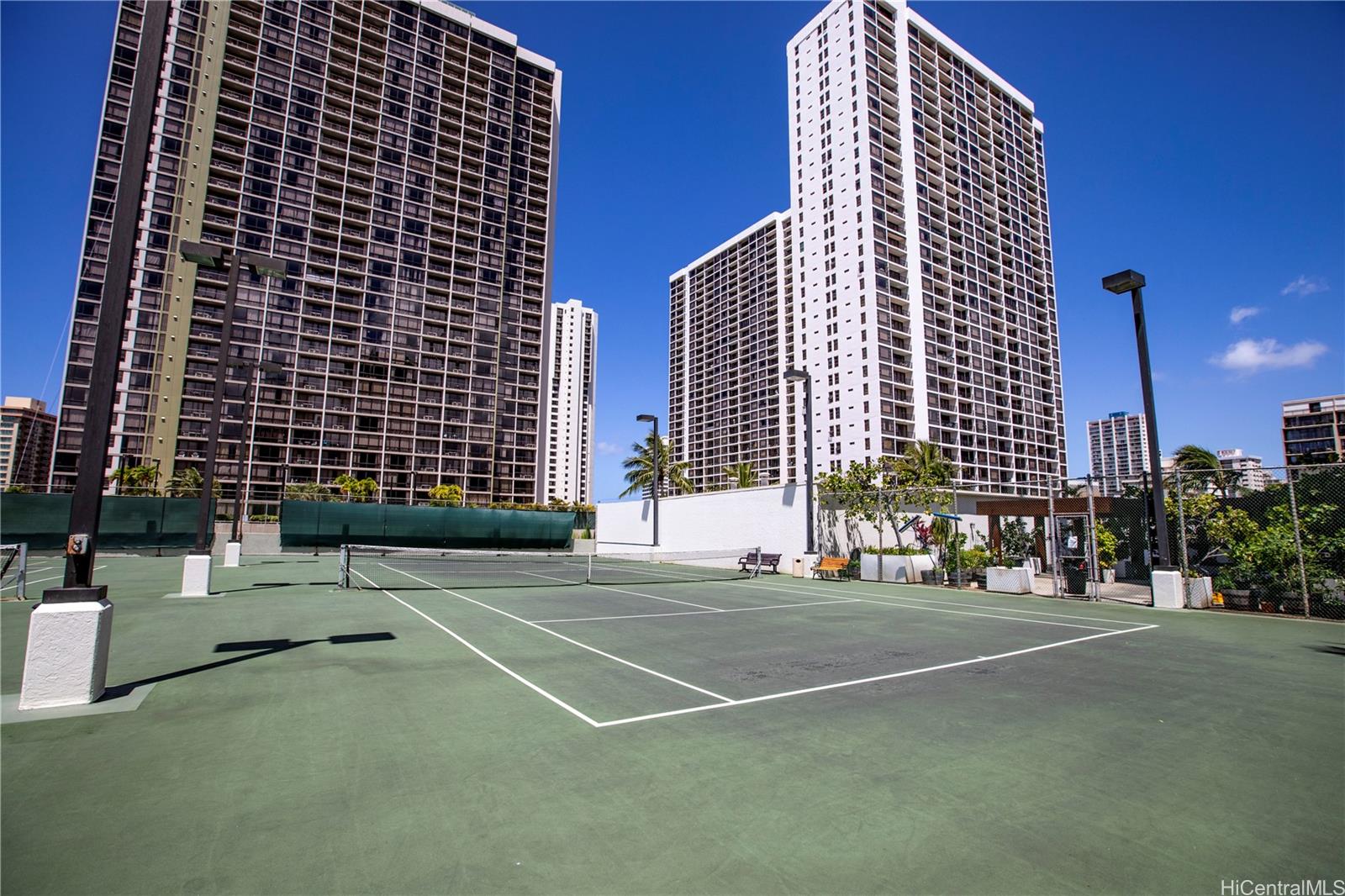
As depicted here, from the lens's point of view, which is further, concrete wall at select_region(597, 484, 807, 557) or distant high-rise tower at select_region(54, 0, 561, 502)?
distant high-rise tower at select_region(54, 0, 561, 502)

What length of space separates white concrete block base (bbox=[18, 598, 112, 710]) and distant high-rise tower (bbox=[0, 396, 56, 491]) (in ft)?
537

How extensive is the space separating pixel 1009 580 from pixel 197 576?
23.3 m

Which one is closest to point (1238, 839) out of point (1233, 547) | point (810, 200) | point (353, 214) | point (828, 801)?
point (828, 801)

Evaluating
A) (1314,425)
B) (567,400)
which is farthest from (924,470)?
(567,400)

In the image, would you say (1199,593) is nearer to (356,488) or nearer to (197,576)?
(197,576)

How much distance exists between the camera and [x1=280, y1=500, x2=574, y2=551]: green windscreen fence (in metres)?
39.7

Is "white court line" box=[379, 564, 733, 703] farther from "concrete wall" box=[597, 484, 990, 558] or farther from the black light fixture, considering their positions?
"concrete wall" box=[597, 484, 990, 558]

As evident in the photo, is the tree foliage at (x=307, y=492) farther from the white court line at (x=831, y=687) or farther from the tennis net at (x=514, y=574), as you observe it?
the white court line at (x=831, y=687)

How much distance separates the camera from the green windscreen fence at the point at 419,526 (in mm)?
39656

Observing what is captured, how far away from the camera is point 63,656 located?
562 cm

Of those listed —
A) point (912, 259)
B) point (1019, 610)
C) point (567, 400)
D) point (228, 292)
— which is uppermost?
point (567, 400)

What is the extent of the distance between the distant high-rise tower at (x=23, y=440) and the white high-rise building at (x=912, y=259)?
6011 inches

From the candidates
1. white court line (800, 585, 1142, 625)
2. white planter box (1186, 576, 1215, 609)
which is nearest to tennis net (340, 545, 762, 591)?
white court line (800, 585, 1142, 625)

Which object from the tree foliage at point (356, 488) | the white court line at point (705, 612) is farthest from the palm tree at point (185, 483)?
the white court line at point (705, 612)
